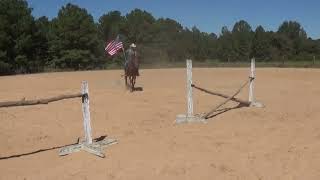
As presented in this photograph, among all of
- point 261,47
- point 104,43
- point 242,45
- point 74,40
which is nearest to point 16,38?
point 74,40

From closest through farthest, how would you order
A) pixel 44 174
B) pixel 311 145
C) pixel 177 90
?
pixel 44 174, pixel 311 145, pixel 177 90

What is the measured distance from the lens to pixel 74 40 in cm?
6638

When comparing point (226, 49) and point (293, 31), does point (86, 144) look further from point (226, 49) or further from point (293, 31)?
point (293, 31)

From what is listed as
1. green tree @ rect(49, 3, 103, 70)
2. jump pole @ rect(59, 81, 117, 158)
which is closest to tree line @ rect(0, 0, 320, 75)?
green tree @ rect(49, 3, 103, 70)

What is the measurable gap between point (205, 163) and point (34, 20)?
54187 millimetres

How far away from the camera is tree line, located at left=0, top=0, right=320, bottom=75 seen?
55781 millimetres

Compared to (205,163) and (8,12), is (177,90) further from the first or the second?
(8,12)

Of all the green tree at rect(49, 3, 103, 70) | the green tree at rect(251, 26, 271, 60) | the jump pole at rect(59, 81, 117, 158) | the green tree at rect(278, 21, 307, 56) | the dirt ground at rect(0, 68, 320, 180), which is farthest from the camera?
the green tree at rect(278, 21, 307, 56)

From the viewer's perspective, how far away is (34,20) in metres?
59.7

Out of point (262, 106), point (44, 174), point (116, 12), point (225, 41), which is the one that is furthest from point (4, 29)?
point (116, 12)

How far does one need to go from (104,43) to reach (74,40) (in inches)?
826

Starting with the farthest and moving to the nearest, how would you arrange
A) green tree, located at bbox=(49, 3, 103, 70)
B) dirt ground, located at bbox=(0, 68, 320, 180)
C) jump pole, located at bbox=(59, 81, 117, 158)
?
green tree, located at bbox=(49, 3, 103, 70), jump pole, located at bbox=(59, 81, 117, 158), dirt ground, located at bbox=(0, 68, 320, 180)

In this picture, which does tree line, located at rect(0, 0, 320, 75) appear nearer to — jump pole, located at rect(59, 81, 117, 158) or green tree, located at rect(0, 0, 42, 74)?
green tree, located at rect(0, 0, 42, 74)


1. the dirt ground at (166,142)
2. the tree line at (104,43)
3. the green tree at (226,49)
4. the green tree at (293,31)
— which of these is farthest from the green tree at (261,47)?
the dirt ground at (166,142)
